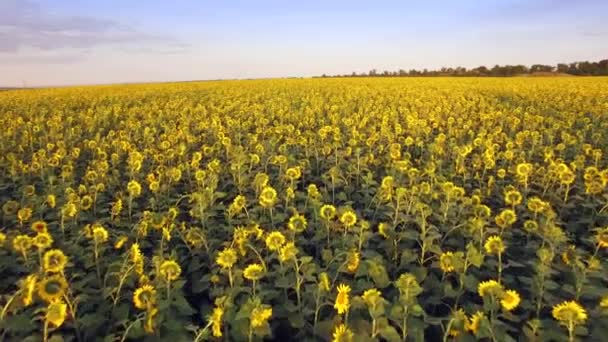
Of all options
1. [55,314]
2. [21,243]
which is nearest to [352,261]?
[55,314]

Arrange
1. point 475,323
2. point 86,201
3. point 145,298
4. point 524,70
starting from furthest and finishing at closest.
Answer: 1. point 524,70
2. point 86,201
3. point 145,298
4. point 475,323

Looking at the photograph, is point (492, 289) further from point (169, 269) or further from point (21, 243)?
point (21, 243)

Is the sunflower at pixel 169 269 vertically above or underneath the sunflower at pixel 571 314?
above

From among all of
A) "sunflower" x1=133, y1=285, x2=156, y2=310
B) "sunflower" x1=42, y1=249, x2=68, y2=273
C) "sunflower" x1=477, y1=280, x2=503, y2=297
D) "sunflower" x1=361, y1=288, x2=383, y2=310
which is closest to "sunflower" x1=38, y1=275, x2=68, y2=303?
"sunflower" x1=42, y1=249, x2=68, y2=273

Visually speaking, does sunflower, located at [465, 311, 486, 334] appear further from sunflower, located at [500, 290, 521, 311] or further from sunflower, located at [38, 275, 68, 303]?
sunflower, located at [38, 275, 68, 303]

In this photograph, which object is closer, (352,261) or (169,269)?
(169,269)

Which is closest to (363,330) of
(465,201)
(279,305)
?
(279,305)

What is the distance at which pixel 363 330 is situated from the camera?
8.38ft

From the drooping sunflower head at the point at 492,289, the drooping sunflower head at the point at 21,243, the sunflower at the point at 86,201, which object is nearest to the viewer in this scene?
the drooping sunflower head at the point at 492,289

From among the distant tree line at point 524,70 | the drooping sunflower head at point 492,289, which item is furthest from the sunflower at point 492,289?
the distant tree line at point 524,70

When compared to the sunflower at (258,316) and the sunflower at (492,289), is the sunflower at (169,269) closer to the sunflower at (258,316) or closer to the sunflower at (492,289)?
the sunflower at (258,316)

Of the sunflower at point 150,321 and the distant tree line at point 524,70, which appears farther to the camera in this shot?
the distant tree line at point 524,70

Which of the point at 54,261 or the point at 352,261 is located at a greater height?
the point at 54,261

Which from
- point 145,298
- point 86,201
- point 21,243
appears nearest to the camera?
point 145,298
